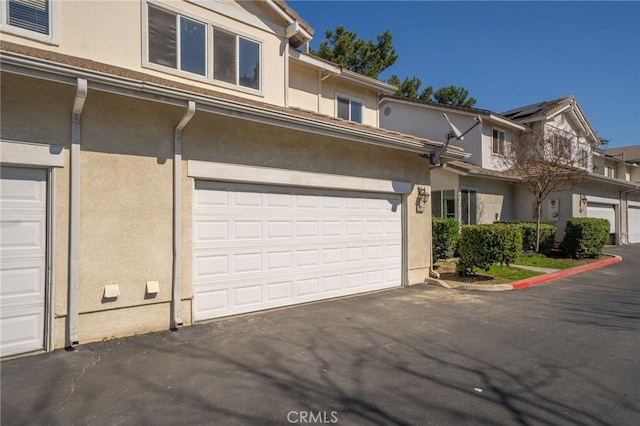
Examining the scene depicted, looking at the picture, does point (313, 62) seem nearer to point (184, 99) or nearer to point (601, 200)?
point (184, 99)

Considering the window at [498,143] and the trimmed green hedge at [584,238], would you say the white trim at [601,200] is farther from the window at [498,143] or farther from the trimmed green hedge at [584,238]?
the window at [498,143]

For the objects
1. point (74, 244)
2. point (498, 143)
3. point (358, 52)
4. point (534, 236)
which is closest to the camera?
point (74, 244)

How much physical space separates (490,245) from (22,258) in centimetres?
955

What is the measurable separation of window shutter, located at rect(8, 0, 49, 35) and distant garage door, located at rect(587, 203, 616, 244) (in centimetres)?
2234

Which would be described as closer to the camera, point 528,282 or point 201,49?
point 201,49

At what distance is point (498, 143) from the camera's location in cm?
1783

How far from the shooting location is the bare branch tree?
15031 mm

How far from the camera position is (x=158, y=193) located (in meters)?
5.55

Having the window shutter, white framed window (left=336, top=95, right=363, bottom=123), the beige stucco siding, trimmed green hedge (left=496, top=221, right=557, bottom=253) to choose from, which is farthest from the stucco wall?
trimmed green hedge (left=496, top=221, right=557, bottom=253)

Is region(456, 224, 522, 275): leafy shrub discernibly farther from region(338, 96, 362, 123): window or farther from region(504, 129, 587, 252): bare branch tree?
region(338, 96, 362, 123): window

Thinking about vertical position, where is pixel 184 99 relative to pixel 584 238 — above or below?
above

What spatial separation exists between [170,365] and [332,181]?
4.62 meters

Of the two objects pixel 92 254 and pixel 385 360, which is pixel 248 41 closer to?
pixel 92 254

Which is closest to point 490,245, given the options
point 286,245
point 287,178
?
point 286,245
